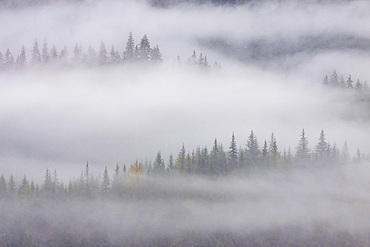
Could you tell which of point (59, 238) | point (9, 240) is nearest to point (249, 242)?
point (59, 238)

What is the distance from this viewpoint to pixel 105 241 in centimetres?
19938

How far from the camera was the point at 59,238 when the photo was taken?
199 meters

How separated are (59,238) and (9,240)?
16.0 metres

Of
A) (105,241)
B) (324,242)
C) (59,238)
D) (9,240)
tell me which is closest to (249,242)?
(324,242)

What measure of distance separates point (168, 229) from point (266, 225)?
3121 centimetres

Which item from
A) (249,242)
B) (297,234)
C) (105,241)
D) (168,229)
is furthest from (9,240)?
(297,234)

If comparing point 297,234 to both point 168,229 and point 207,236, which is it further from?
point 168,229

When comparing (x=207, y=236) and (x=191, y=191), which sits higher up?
(x=191, y=191)

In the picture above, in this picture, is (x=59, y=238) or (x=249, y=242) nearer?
(x=249, y=242)

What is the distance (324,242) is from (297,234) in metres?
8.45

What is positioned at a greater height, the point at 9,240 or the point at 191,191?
the point at 191,191

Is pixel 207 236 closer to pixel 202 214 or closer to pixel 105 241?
pixel 202 214

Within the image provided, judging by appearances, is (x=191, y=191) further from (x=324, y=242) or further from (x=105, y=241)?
(x=324, y=242)

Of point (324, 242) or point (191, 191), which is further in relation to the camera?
point (191, 191)
